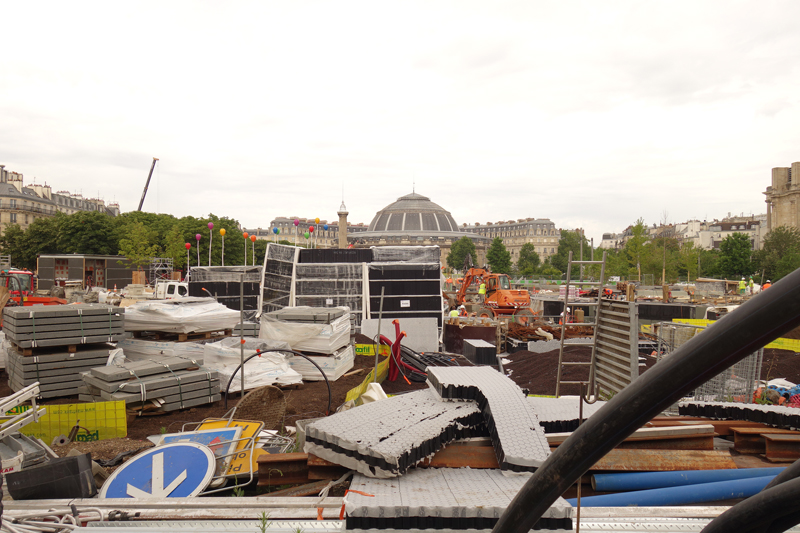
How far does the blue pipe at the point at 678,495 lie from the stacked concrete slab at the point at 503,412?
0.48 meters

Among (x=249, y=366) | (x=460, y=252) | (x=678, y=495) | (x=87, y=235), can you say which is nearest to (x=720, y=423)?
(x=678, y=495)

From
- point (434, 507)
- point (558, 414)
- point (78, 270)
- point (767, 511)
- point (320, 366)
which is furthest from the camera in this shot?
point (78, 270)

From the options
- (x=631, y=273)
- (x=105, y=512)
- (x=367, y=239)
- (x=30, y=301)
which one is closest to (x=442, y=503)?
(x=105, y=512)

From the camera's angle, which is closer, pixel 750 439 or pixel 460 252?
pixel 750 439

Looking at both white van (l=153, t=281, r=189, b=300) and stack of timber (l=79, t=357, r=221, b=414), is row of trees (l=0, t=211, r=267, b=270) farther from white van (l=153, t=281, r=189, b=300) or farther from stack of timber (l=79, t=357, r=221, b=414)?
stack of timber (l=79, t=357, r=221, b=414)

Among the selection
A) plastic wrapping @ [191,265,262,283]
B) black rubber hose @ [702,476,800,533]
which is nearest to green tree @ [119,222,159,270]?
plastic wrapping @ [191,265,262,283]

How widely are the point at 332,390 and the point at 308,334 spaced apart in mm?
1661

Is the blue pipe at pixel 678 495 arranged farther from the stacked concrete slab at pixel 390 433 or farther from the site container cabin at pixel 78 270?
the site container cabin at pixel 78 270

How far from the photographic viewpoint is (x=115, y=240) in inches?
2255

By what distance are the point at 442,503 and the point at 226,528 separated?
135 cm

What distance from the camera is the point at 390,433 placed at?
371cm

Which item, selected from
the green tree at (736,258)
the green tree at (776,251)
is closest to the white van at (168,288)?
the green tree at (776,251)

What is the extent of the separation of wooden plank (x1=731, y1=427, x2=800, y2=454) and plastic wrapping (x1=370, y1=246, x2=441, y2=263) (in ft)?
53.5

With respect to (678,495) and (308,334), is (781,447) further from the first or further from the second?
(308,334)
